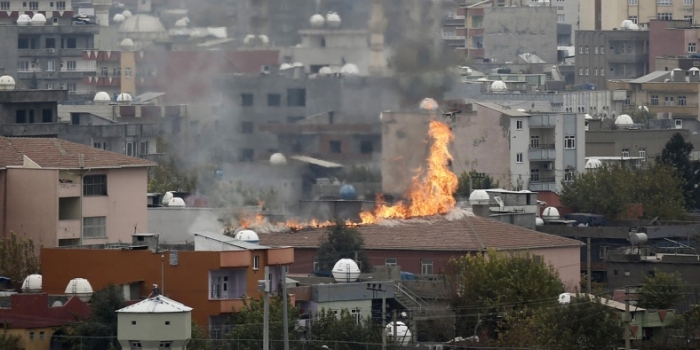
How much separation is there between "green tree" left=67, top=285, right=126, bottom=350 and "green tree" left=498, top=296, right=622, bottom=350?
9480mm

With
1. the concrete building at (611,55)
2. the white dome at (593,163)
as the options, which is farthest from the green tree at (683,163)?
the concrete building at (611,55)

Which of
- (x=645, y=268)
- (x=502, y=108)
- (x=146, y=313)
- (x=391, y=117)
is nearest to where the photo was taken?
(x=146, y=313)

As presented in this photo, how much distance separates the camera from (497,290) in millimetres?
72500

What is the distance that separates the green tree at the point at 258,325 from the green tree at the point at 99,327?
2.82 metres

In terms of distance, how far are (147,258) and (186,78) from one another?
3291 cm

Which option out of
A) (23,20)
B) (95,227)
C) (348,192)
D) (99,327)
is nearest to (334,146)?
(348,192)

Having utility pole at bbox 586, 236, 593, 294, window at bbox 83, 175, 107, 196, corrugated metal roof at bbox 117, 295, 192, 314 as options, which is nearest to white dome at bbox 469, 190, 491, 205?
utility pole at bbox 586, 236, 593, 294

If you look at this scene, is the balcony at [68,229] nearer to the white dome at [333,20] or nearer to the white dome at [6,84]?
the white dome at [333,20]

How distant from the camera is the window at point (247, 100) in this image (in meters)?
99.1

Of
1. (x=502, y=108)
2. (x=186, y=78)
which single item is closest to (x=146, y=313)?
(x=186, y=78)

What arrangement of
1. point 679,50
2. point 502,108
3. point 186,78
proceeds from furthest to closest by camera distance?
point 679,50
point 502,108
point 186,78

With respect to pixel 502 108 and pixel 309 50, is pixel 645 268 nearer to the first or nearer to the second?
pixel 309 50

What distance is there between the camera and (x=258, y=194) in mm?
88312

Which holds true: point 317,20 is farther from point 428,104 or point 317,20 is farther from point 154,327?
point 154,327
